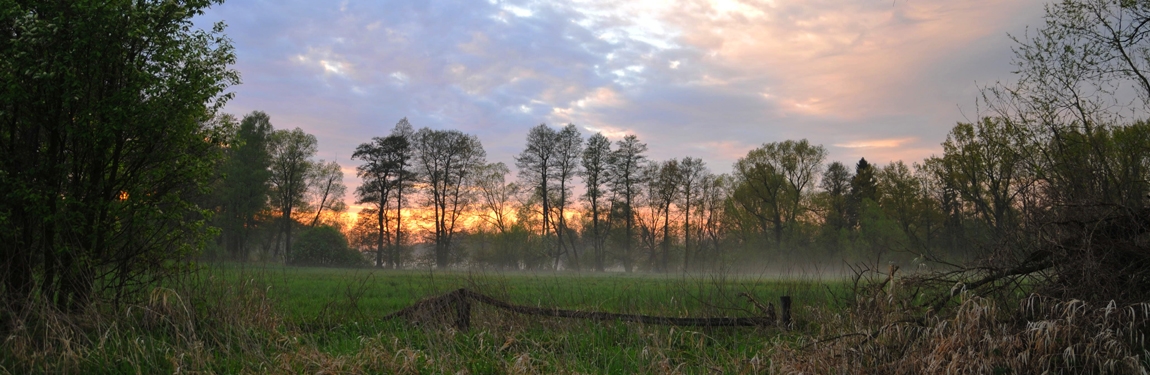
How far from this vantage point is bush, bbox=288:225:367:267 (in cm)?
4406

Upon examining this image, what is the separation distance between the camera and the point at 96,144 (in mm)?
8883

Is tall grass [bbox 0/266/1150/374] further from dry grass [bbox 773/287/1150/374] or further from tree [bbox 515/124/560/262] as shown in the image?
tree [bbox 515/124/560/262]

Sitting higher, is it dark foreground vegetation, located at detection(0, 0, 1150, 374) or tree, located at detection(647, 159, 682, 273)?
tree, located at detection(647, 159, 682, 273)

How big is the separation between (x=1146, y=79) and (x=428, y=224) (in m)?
44.0

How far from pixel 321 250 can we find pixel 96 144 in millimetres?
37185

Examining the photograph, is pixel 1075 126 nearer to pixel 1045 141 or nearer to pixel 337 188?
pixel 1045 141

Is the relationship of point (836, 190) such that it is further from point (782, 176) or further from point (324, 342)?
point (324, 342)

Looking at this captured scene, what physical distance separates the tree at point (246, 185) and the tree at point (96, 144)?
34.4 metres

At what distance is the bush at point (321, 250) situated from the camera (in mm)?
44062

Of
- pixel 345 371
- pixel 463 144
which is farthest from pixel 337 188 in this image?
pixel 345 371

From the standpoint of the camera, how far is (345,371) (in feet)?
22.7

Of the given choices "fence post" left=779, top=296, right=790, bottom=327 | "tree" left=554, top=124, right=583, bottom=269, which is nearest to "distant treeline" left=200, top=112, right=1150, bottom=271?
"tree" left=554, top=124, right=583, bottom=269

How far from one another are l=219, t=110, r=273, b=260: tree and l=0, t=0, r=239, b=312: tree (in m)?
34.4

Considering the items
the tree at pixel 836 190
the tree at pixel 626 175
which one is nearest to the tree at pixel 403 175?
the tree at pixel 626 175
